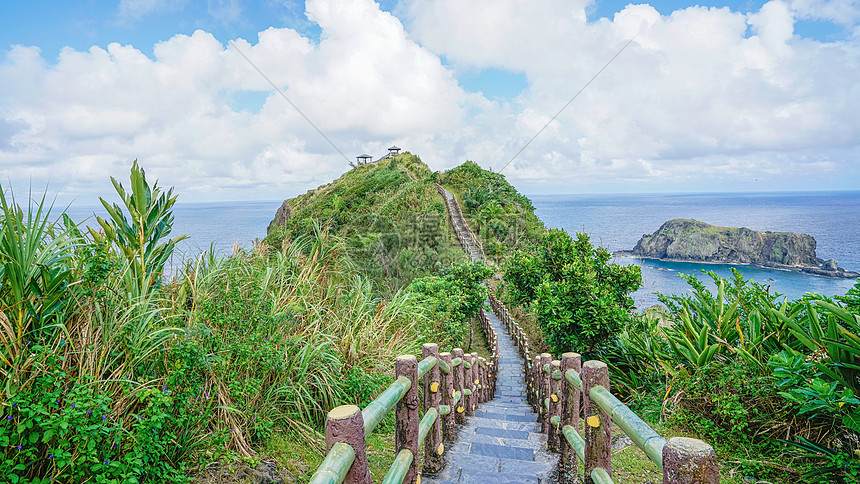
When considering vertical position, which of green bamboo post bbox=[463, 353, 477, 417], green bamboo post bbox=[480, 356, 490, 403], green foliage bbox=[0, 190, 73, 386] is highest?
green foliage bbox=[0, 190, 73, 386]

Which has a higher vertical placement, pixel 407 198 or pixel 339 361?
pixel 407 198

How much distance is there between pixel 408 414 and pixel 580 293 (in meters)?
5.65

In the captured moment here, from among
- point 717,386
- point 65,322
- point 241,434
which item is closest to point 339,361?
point 241,434

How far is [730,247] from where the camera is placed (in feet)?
189

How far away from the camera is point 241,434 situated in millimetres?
2797

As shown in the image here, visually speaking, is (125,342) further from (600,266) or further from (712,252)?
(712,252)

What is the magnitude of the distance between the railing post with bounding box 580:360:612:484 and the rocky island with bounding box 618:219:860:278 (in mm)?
60311

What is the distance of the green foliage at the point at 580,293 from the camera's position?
722 cm

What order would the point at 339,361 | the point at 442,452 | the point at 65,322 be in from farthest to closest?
the point at 339,361 → the point at 442,452 → the point at 65,322

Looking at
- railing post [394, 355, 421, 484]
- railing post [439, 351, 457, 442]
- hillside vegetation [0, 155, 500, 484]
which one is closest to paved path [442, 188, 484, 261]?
railing post [439, 351, 457, 442]

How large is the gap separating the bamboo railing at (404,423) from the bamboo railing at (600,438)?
0.97 m

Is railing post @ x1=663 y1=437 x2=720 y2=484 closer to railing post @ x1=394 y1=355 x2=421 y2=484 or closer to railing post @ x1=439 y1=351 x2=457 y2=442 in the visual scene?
railing post @ x1=394 y1=355 x2=421 y2=484

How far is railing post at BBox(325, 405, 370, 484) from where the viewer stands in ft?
5.36

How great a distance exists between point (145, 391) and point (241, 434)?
76 cm
